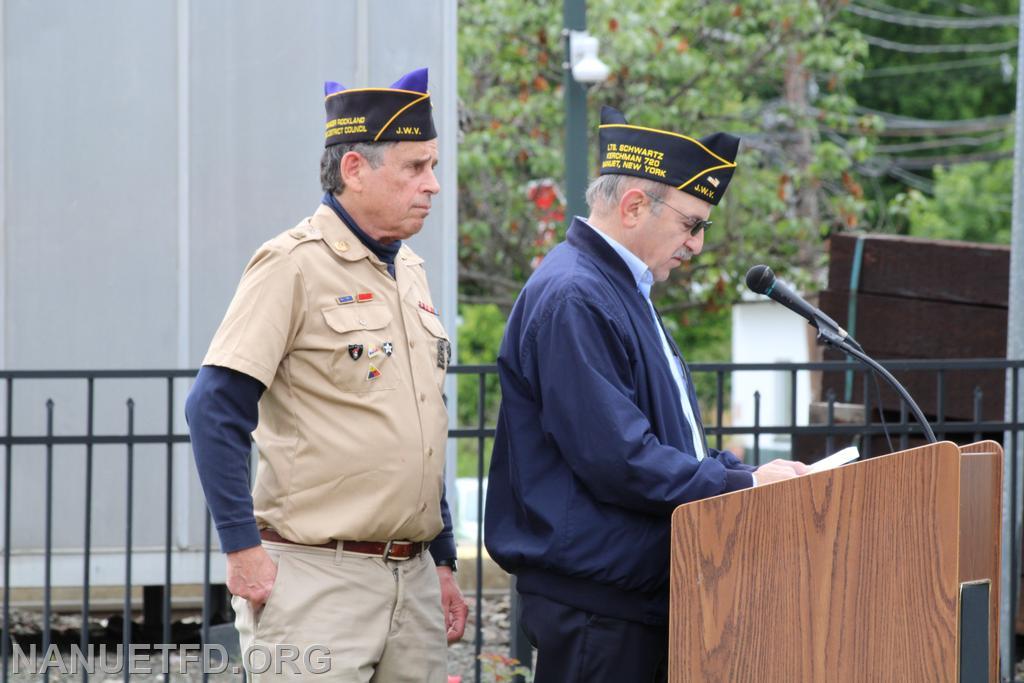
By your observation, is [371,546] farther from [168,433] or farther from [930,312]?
[930,312]

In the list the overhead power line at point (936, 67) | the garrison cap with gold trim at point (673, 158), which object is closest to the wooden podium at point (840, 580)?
the garrison cap with gold trim at point (673, 158)

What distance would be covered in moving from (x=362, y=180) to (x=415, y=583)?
972 millimetres

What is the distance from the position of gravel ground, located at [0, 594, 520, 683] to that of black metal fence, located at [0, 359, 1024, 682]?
0.16m

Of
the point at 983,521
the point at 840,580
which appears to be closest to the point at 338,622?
the point at 840,580

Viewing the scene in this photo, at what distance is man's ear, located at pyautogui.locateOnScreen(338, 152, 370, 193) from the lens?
3100 millimetres

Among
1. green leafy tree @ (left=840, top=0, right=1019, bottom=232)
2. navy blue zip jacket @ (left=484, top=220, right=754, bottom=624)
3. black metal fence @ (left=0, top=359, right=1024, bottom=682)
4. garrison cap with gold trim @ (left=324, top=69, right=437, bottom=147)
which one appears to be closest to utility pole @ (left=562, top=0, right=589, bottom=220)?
black metal fence @ (left=0, top=359, right=1024, bottom=682)

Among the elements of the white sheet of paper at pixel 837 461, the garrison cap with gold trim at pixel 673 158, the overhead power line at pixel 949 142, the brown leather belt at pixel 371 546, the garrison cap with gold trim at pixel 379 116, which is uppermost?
the overhead power line at pixel 949 142

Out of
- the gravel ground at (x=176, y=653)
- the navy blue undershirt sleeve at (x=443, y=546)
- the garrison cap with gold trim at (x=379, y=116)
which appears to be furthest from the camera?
the gravel ground at (x=176, y=653)

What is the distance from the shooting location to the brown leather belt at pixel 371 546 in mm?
3008

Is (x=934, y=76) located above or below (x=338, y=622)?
above

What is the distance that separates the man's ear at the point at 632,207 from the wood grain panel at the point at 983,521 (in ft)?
2.99

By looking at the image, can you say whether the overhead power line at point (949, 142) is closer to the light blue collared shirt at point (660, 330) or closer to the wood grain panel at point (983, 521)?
the light blue collared shirt at point (660, 330)

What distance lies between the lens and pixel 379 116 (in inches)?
122

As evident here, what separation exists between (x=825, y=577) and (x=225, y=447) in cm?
128
